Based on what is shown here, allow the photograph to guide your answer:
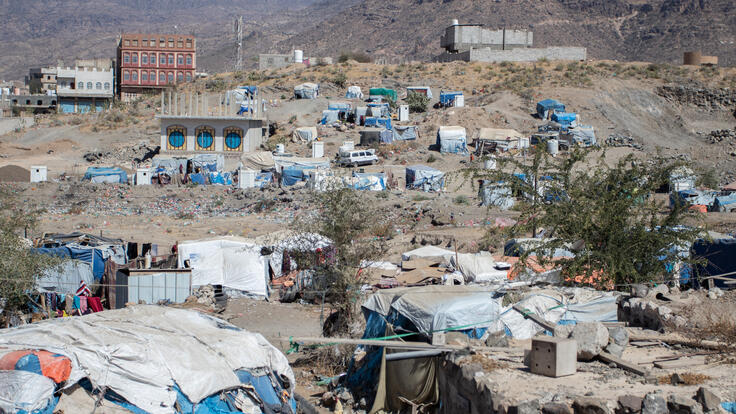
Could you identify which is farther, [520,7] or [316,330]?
[520,7]

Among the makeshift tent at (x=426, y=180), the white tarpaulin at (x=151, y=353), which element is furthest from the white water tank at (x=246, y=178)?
the white tarpaulin at (x=151, y=353)

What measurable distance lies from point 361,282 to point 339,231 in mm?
1119

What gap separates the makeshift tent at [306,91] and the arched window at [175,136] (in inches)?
503

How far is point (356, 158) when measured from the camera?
3622cm

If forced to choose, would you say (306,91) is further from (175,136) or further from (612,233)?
(612,233)

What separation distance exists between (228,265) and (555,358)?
37.7 feet

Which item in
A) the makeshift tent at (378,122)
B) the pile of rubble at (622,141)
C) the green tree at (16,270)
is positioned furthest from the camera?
the makeshift tent at (378,122)

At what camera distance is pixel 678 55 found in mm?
85062

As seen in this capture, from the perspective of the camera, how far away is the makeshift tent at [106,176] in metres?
33.2

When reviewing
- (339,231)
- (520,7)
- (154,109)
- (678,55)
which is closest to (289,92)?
(154,109)

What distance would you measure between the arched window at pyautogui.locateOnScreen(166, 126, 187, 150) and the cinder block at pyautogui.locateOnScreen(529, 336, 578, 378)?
1341 inches

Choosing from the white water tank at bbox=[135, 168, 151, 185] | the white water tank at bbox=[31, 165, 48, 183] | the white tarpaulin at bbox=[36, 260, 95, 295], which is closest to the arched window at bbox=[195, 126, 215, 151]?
the white water tank at bbox=[135, 168, 151, 185]

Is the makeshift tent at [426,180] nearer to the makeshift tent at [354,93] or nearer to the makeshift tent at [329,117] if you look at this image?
the makeshift tent at [329,117]

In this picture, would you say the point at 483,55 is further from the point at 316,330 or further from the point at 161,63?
the point at 316,330
